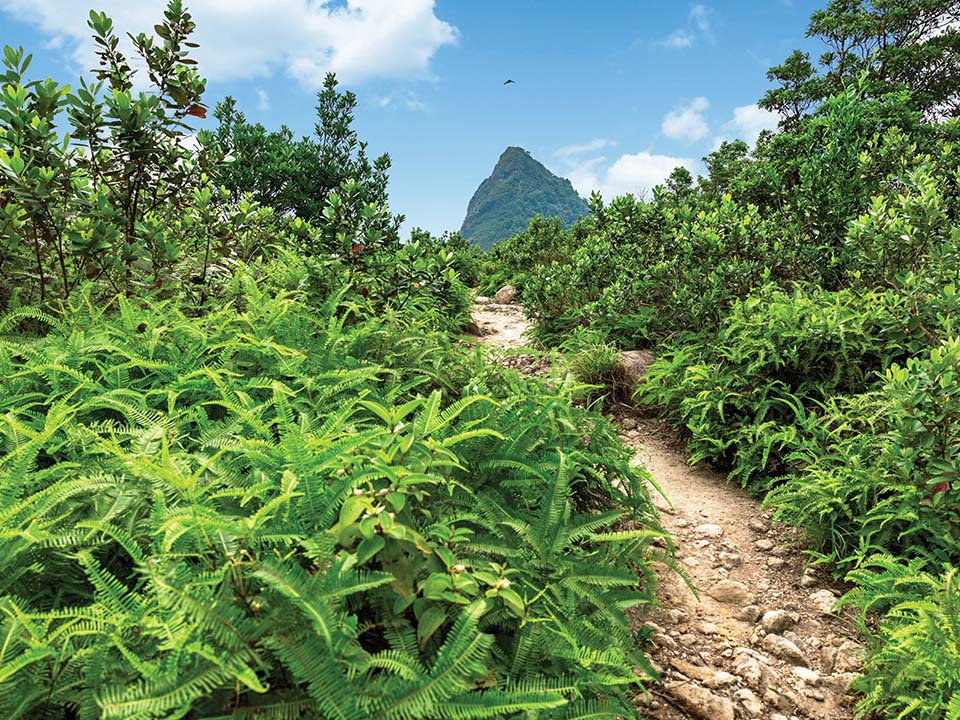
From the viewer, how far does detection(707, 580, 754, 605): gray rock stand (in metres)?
3.26

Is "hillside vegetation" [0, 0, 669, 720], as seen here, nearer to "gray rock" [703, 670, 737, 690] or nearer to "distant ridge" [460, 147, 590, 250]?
"gray rock" [703, 670, 737, 690]

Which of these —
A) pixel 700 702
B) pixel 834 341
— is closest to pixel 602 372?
pixel 834 341

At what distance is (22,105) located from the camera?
11.8 ft

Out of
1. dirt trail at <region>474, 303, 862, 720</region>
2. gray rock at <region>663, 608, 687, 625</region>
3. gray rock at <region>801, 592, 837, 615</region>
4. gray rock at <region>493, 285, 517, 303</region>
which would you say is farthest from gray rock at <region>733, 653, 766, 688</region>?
gray rock at <region>493, 285, 517, 303</region>

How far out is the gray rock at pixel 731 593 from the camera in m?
3.26

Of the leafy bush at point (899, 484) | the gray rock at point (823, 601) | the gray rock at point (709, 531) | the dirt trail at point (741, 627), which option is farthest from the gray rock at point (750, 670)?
the gray rock at point (709, 531)

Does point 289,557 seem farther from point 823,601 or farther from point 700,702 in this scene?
point 823,601

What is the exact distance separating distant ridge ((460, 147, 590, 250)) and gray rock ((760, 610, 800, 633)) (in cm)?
6312

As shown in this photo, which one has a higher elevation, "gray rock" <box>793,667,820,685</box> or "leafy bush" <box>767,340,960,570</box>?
"leafy bush" <box>767,340,960,570</box>

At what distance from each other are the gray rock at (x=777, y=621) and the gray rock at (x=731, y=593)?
146 mm

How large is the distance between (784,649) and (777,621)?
211 millimetres

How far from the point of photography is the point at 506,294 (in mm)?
14375

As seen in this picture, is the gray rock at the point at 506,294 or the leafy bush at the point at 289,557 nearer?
the leafy bush at the point at 289,557

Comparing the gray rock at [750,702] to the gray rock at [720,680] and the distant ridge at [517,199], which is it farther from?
the distant ridge at [517,199]
